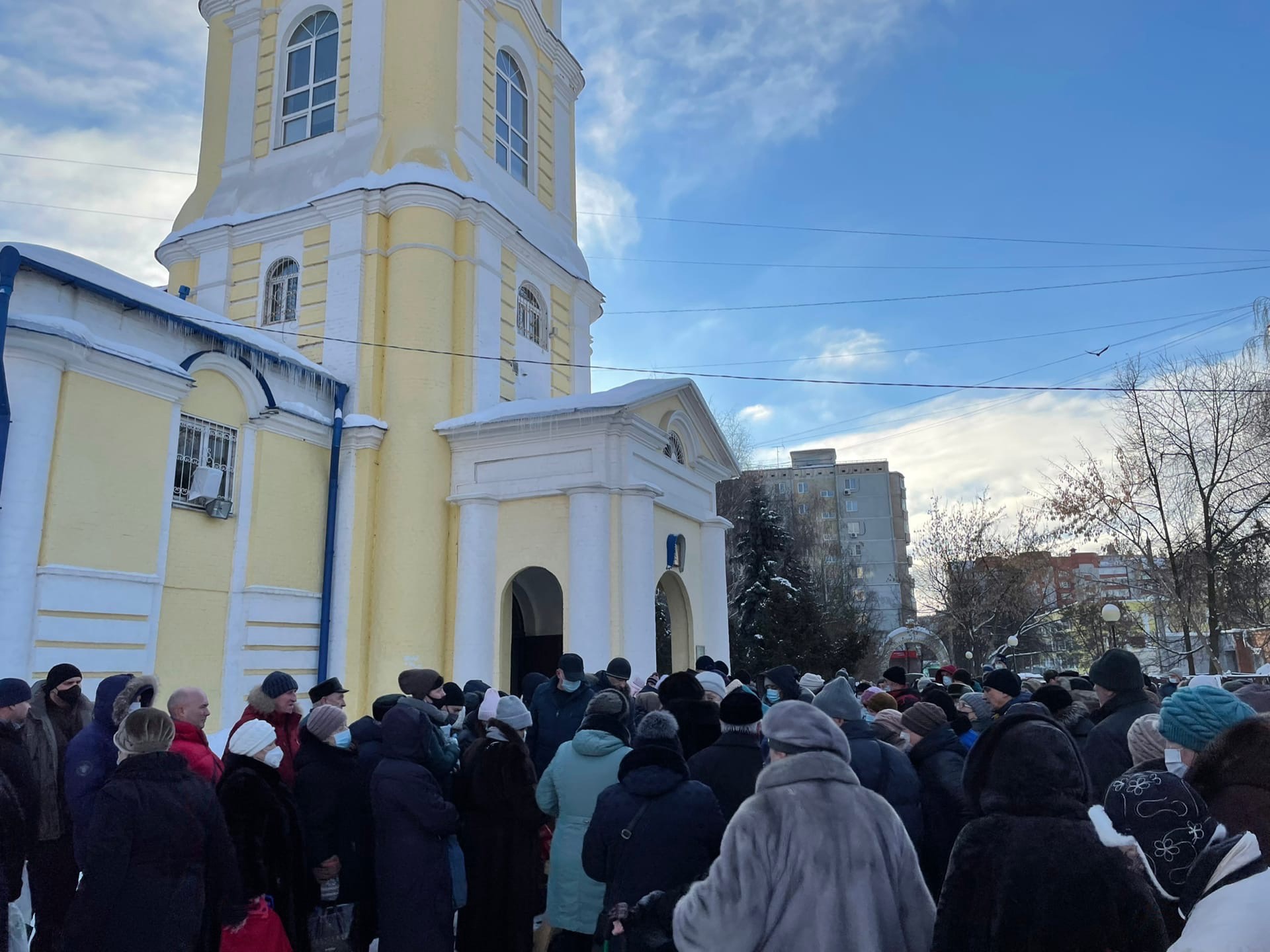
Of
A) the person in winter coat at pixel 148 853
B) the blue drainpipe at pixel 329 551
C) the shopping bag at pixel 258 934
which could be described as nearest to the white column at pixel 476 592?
the blue drainpipe at pixel 329 551

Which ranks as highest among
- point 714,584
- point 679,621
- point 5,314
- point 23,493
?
point 5,314

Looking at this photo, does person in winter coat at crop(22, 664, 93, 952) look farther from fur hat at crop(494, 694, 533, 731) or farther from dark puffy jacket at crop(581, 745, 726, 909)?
dark puffy jacket at crop(581, 745, 726, 909)

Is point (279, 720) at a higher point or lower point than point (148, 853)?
higher

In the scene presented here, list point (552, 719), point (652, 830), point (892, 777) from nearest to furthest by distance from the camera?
point (652, 830)
point (892, 777)
point (552, 719)

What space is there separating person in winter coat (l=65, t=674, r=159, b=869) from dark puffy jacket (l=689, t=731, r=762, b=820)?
10.6 feet

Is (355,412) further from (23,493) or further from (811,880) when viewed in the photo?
(811,880)

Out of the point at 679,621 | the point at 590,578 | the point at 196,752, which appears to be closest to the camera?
the point at 196,752

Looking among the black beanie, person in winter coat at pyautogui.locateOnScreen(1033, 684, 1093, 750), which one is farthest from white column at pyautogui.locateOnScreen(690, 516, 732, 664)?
person in winter coat at pyautogui.locateOnScreen(1033, 684, 1093, 750)

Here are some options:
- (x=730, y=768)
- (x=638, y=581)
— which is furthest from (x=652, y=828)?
(x=638, y=581)

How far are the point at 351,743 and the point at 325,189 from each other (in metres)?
14.2

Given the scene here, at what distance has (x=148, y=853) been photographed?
397cm

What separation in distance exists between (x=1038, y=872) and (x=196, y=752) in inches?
166

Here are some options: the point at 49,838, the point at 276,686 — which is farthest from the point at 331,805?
the point at 49,838

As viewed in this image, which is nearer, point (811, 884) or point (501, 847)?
point (811, 884)
